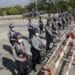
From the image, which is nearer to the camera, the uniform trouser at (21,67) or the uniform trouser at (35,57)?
the uniform trouser at (21,67)

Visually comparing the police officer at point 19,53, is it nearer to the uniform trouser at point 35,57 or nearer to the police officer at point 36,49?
the police officer at point 36,49

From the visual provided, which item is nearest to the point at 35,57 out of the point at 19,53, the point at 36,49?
the point at 36,49

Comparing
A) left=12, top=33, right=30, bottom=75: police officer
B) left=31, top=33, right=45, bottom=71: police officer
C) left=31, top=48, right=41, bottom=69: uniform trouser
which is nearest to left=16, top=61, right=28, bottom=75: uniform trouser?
left=12, top=33, right=30, bottom=75: police officer

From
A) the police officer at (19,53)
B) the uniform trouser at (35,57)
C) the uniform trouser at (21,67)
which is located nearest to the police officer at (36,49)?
the uniform trouser at (35,57)

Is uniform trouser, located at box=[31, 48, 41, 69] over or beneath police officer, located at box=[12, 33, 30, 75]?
beneath

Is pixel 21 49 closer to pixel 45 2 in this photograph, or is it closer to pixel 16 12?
pixel 45 2

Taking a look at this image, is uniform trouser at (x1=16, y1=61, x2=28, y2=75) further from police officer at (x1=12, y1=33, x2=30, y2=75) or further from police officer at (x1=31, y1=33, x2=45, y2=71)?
police officer at (x1=31, y1=33, x2=45, y2=71)

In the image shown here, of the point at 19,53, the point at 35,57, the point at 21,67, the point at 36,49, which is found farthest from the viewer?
the point at 35,57

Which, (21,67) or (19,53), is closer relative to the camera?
(19,53)

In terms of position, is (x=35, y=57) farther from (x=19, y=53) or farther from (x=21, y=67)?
(x=19, y=53)

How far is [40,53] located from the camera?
13.7m

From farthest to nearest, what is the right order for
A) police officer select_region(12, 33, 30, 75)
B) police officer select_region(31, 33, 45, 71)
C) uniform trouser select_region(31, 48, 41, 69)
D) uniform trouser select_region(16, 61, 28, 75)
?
uniform trouser select_region(31, 48, 41, 69)
police officer select_region(31, 33, 45, 71)
uniform trouser select_region(16, 61, 28, 75)
police officer select_region(12, 33, 30, 75)

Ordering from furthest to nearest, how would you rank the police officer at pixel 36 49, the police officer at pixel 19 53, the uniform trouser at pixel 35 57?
the uniform trouser at pixel 35 57 → the police officer at pixel 36 49 → the police officer at pixel 19 53

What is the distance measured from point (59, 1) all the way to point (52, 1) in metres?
1.49
